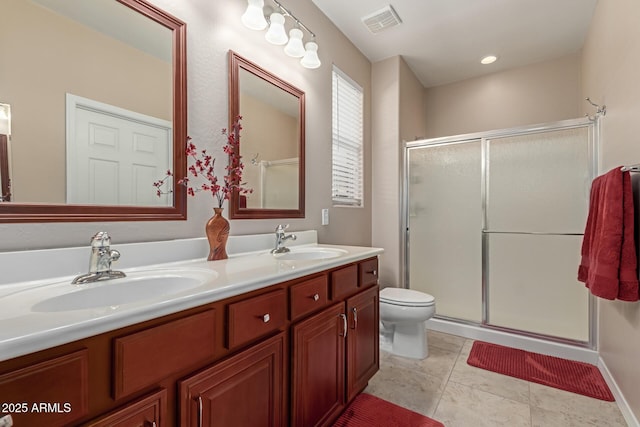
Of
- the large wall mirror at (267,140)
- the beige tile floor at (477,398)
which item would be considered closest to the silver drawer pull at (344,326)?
the beige tile floor at (477,398)

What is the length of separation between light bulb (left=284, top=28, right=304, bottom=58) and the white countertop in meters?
1.31

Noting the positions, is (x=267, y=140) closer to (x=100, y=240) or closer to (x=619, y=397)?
(x=100, y=240)

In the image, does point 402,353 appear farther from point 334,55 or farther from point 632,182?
point 334,55

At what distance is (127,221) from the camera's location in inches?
45.3

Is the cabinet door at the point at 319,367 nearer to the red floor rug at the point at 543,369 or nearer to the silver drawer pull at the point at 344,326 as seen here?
the silver drawer pull at the point at 344,326

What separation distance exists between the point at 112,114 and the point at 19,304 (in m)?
0.73

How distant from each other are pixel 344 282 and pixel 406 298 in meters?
0.96

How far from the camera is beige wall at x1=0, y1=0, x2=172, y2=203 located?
912mm

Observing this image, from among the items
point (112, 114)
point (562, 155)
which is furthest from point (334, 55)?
point (562, 155)

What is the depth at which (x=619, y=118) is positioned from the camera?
1680 mm

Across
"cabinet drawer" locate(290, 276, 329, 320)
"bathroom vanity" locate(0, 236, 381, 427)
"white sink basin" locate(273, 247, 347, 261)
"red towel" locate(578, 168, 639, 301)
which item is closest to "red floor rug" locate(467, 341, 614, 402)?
"red towel" locate(578, 168, 639, 301)

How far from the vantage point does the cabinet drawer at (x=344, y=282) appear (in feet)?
4.54

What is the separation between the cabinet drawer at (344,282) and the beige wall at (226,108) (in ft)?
1.83

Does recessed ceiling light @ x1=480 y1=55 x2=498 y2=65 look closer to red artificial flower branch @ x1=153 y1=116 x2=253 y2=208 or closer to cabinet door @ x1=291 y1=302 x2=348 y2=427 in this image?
red artificial flower branch @ x1=153 y1=116 x2=253 y2=208
